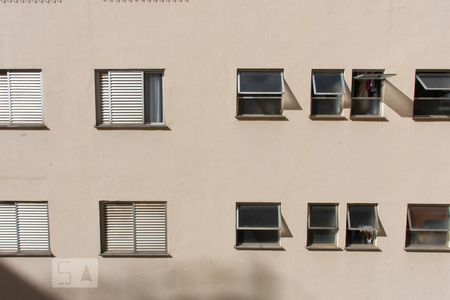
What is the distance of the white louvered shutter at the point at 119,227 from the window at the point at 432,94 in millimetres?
5786

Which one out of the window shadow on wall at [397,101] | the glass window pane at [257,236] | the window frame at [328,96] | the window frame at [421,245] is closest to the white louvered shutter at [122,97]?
the glass window pane at [257,236]

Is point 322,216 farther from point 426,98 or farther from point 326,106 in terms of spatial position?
point 426,98

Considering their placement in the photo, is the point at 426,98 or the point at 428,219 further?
the point at 428,219

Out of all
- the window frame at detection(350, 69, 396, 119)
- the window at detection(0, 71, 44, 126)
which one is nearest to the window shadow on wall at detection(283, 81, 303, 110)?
the window frame at detection(350, 69, 396, 119)

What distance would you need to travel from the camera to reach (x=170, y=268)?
18.9 feet

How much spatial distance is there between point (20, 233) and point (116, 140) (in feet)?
8.96

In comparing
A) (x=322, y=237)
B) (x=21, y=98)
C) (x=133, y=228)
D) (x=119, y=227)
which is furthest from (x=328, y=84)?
(x=21, y=98)

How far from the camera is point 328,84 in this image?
5.41 m

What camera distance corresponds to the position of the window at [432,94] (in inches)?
210

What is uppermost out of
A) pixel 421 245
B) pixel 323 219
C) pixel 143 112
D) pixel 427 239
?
pixel 143 112

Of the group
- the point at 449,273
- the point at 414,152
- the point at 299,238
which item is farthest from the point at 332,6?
the point at 449,273

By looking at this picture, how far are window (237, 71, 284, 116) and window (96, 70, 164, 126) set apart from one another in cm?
154

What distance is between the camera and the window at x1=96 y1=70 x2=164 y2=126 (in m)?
5.52

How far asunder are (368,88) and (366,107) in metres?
0.35
